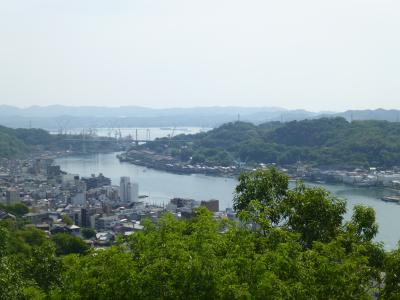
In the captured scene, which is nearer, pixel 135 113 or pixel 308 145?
pixel 308 145

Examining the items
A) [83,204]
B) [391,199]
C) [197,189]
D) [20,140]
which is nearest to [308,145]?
[197,189]

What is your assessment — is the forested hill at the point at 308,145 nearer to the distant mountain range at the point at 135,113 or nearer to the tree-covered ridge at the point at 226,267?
the tree-covered ridge at the point at 226,267

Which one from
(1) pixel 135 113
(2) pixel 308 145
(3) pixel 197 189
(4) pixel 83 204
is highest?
(1) pixel 135 113

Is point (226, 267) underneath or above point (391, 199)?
above

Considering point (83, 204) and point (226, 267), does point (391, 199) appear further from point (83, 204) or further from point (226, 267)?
point (226, 267)

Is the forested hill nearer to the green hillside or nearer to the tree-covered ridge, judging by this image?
the green hillside

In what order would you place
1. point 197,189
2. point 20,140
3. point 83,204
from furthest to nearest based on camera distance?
1. point 20,140
2. point 197,189
3. point 83,204

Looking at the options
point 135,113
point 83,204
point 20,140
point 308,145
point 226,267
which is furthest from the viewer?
point 135,113

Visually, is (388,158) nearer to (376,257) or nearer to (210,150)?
(210,150)
